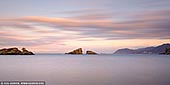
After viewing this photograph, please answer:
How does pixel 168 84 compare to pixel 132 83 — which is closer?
pixel 168 84

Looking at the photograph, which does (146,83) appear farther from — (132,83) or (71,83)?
(71,83)

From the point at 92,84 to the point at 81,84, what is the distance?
49.7 inches

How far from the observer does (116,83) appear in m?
26.2

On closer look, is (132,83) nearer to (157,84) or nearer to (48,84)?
(157,84)

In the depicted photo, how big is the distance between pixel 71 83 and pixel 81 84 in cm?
155

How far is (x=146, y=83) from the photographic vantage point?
25.9 metres

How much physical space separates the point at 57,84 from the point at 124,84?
25.5 feet

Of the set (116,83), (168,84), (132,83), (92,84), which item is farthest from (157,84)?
(92,84)

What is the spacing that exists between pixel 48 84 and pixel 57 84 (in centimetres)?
109

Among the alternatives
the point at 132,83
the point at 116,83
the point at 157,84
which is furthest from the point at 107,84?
the point at 157,84

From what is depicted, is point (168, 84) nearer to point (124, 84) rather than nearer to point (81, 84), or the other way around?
point (124, 84)

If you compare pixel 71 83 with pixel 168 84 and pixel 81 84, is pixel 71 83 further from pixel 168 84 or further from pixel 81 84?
pixel 168 84

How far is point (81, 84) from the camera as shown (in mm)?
25344

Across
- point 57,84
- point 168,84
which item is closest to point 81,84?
point 57,84
